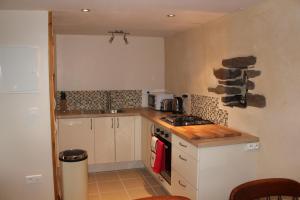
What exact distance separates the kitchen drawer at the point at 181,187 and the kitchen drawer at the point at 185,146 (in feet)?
0.99

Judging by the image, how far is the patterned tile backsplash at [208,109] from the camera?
3092 millimetres

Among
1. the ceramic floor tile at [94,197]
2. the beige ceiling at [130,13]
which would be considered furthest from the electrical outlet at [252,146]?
the ceramic floor tile at [94,197]

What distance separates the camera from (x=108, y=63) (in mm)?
4539

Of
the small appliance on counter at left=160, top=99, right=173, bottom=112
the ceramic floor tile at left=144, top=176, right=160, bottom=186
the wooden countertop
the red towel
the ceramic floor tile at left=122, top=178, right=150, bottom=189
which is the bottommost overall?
the ceramic floor tile at left=122, top=178, right=150, bottom=189

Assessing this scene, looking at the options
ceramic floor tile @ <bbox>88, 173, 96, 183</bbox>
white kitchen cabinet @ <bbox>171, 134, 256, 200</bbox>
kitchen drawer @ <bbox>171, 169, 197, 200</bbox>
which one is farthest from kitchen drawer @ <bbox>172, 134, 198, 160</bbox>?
ceramic floor tile @ <bbox>88, 173, 96, 183</bbox>

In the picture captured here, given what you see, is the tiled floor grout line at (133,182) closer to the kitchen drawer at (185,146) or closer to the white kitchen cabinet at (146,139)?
the white kitchen cabinet at (146,139)

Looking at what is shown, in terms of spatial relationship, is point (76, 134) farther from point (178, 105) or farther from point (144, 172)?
point (178, 105)

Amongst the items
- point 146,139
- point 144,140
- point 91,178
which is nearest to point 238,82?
point 146,139

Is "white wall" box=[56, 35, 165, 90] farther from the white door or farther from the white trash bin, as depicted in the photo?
the white trash bin

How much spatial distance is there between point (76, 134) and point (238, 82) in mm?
2406

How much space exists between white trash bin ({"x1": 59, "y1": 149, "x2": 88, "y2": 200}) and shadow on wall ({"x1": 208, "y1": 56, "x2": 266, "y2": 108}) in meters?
1.71

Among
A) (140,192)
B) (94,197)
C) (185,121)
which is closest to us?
(185,121)

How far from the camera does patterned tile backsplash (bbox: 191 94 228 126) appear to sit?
10.1 ft

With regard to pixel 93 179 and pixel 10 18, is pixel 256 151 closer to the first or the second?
pixel 93 179
